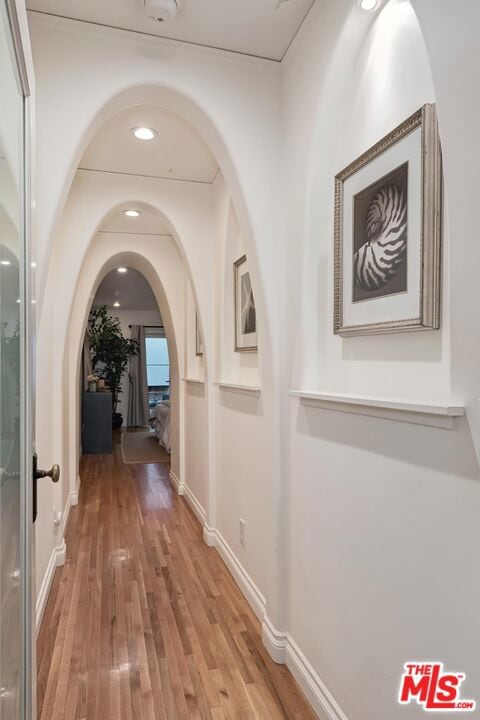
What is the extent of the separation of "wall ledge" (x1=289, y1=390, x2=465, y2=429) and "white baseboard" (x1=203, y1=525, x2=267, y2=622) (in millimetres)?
1196

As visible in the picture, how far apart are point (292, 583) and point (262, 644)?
1.33ft

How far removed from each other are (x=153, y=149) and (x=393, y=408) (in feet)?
7.94

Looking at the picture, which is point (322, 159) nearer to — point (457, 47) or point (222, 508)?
point (457, 47)

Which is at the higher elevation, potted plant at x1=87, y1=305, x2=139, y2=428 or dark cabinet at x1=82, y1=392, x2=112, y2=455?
potted plant at x1=87, y1=305, x2=139, y2=428

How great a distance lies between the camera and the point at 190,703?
171cm

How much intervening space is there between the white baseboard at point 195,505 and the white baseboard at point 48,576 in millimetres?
1010

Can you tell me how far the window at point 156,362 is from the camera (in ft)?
34.5

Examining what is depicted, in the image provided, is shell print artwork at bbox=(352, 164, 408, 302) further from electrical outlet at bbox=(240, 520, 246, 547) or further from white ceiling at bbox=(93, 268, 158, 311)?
white ceiling at bbox=(93, 268, 158, 311)

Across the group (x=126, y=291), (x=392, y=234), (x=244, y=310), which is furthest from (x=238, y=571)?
(x=126, y=291)

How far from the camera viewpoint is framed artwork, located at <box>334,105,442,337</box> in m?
1.16

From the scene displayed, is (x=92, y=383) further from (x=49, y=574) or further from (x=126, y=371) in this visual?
(x=49, y=574)

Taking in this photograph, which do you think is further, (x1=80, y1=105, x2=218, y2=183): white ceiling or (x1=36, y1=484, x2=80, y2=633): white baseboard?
(x1=80, y1=105, x2=218, y2=183): white ceiling

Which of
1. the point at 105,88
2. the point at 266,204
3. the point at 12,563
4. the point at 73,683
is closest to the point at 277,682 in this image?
the point at 73,683

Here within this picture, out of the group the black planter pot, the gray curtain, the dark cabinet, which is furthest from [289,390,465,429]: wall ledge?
the gray curtain
